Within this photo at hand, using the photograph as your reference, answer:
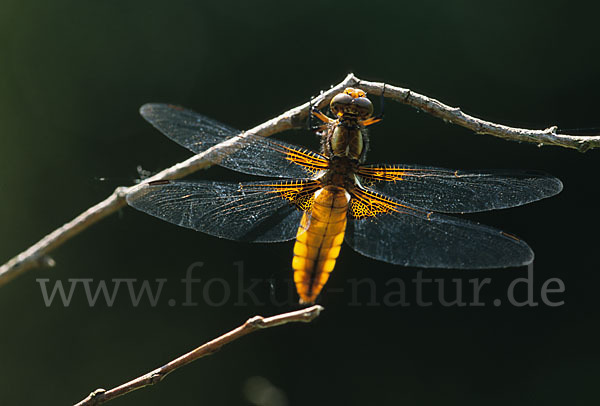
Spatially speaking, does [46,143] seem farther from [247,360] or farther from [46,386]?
[247,360]

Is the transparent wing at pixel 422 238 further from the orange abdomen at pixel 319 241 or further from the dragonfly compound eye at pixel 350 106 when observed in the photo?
the dragonfly compound eye at pixel 350 106

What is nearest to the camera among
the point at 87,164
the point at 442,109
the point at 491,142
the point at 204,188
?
the point at 442,109

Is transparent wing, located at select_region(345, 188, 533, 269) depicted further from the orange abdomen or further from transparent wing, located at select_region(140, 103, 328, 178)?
transparent wing, located at select_region(140, 103, 328, 178)

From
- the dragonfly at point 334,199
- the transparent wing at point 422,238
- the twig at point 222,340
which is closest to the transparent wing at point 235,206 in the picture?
the dragonfly at point 334,199

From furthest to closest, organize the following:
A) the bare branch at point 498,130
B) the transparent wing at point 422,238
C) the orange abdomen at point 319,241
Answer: the orange abdomen at point 319,241 → the transparent wing at point 422,238 → the bare branch at point 498,130

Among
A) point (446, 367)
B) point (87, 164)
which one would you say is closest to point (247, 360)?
point (446, 367)

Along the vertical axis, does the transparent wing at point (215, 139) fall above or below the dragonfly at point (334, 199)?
above

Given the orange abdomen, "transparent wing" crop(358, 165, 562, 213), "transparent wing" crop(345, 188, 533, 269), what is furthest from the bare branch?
the orange abdomen
